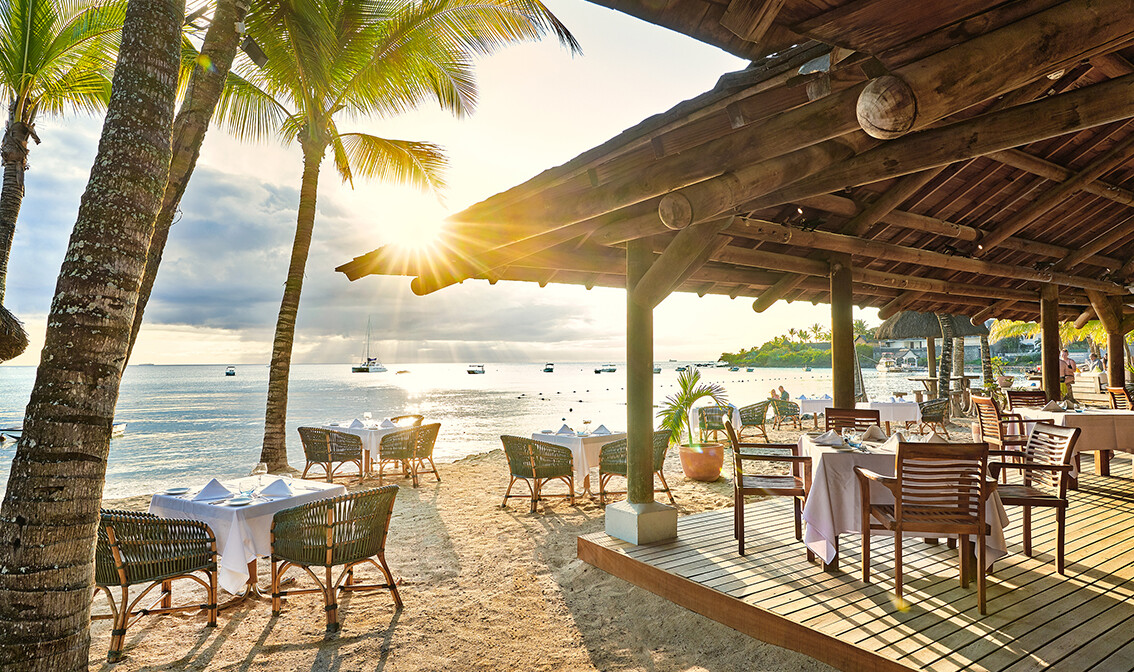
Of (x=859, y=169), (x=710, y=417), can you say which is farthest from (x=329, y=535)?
(x=710, y=417)

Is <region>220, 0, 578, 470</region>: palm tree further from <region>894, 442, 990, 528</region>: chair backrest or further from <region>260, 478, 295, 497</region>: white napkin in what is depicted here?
<region>894, 442, 990, 528</region>: chair backrest

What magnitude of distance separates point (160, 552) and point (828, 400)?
42.1ft

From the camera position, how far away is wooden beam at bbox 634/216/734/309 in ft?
13.1

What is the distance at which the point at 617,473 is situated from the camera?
6.55m

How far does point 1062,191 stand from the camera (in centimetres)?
600

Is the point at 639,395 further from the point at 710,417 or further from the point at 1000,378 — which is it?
the point at 1000,378

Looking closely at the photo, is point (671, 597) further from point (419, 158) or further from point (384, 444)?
point (419, 158)

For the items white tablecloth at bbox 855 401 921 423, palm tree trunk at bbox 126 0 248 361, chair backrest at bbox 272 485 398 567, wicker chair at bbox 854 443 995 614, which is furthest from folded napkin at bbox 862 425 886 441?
white tablecloth at bbox 855 401 921 423

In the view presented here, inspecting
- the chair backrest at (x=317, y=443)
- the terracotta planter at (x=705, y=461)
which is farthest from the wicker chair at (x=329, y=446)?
the terracotta planter at (x=705, y=461)

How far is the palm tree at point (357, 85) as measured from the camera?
7680 mm

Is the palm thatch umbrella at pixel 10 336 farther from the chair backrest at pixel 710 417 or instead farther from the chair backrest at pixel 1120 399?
the chair backrest at pixel 1120 399

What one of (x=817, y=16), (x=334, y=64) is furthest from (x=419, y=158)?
(x=817, y=16)

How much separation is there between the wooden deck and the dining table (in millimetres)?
2058

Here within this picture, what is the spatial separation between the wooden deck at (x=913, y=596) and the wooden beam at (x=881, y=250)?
2601 mm
